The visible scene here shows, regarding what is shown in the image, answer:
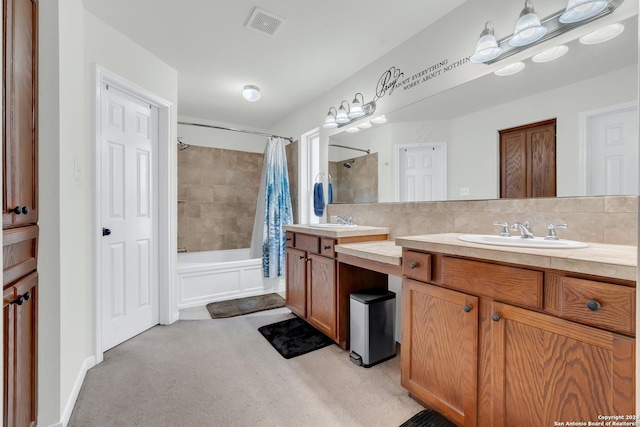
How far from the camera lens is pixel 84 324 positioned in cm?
182

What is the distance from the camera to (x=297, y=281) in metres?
2.60

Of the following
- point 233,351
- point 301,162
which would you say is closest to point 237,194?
point 301,162

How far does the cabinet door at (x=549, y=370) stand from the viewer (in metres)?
0.88

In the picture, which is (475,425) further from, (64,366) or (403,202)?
(64,366)

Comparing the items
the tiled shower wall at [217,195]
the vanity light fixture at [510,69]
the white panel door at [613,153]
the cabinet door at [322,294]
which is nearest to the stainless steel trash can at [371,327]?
the cabinet door at [322,294]

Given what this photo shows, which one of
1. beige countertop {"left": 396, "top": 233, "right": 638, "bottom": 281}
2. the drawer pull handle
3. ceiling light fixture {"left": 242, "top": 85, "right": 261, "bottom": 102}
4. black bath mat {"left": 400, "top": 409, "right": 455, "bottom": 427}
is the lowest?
black bath mat {"left": 400, "top": 409, "right": 455, "bottom": 427}

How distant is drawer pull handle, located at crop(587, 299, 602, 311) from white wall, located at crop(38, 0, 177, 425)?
6.91 ft

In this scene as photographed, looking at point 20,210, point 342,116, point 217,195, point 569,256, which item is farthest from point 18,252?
point 217,195

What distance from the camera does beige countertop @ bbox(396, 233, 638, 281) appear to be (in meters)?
0.85

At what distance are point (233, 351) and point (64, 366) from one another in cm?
97

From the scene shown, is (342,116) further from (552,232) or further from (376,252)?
(552,232)

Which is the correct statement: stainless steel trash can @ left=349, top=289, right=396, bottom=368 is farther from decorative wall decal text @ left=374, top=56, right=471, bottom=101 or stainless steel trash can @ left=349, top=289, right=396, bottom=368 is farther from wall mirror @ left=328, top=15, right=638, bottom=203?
decorative wall decal text @ left=374, top=56, right=471, bottom=101

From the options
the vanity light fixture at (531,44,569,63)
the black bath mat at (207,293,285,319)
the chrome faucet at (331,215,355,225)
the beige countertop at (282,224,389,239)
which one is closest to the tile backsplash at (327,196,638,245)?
the beige countertop at (282,224,389,239)

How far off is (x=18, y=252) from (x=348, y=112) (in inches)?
96.5
